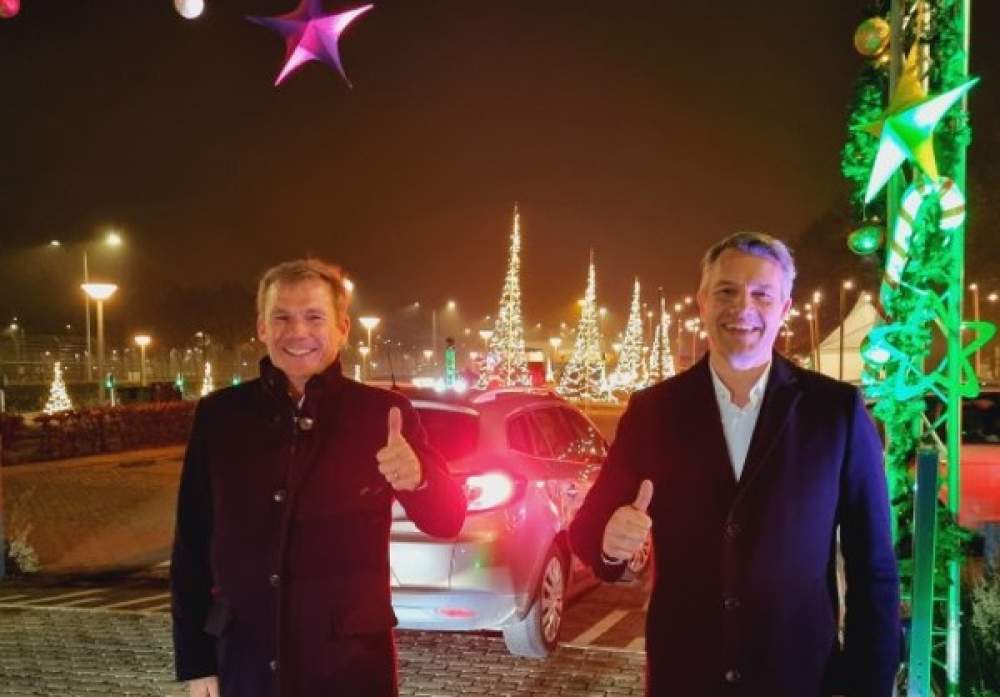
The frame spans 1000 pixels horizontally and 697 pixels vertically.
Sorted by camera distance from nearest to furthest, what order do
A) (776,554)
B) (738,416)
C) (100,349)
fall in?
(776,554) < (738,416) < (100,349)

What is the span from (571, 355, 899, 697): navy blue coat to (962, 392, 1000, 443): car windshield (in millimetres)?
8703

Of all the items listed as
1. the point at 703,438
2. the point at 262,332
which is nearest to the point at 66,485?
the point at 262,332

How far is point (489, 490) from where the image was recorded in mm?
6078

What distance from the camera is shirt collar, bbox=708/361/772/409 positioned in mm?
2713

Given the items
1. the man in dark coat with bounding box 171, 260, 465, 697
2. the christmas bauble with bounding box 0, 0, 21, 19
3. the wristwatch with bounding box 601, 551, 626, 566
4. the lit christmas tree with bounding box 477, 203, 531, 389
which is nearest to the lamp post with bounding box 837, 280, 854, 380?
the lit christmas tree with bounding box 477, 203, 531, 389

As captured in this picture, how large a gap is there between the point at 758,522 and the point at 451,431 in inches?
156

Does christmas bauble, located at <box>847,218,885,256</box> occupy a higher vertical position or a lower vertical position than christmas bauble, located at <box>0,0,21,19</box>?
lower

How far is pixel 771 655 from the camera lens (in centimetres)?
247

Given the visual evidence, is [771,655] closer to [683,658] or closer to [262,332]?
[683,658]

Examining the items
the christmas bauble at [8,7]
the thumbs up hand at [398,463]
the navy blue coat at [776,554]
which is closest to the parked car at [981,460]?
the navy blue coat at [776,554]

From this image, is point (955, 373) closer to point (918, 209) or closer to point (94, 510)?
point (918, 209)

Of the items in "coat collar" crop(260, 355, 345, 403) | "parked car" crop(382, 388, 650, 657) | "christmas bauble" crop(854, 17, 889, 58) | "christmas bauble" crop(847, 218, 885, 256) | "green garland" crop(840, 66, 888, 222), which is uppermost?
"christmas bauble" crop(854, 17, 889, 58)

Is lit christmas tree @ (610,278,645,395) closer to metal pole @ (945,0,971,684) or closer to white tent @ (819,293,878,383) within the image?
white tent @ (819,293,878,383)

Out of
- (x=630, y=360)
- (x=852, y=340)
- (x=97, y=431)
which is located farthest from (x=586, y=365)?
(x=97, y=431)
